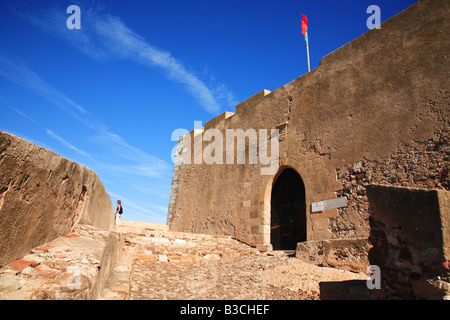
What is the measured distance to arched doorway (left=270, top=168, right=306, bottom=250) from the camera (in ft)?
23.6

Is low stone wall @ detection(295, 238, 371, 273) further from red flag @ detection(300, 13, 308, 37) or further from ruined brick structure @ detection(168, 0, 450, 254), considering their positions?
red flag @ detection(300, 13, 308, 37)

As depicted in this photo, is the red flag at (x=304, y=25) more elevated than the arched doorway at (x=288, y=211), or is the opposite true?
the red flag at (x=304, y=25)

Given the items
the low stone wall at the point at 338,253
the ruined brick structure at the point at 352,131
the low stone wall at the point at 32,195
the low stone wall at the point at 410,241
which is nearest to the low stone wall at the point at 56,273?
the low stone wall at the point at 32,195

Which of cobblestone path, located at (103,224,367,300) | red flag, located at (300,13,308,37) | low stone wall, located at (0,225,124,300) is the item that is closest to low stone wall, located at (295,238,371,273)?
cobblestone path, located at (103,224,367,300)

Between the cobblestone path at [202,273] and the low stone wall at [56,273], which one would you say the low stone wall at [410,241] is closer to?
the cobblestone path at [202,273]

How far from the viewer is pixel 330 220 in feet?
Answer: 20.2

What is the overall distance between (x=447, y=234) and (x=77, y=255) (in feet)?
9.72

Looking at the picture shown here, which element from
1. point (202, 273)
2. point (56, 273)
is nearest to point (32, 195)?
point (56, 273)

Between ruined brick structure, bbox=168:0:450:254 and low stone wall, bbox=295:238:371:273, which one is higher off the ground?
ruined brick structure, bbox=168:0:450:254

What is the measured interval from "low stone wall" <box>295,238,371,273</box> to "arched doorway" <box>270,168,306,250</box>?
1.10m

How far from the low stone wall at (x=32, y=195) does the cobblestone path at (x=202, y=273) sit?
89 cm

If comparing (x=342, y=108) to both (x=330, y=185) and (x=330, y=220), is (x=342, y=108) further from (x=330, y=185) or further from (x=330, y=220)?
(x=330, y=220)

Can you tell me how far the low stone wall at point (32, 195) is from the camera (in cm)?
223
